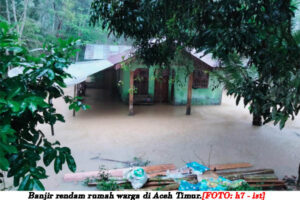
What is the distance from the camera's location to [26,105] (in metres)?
1.29

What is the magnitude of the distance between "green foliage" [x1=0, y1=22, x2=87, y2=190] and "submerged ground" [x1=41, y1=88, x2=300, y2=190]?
8.75ft

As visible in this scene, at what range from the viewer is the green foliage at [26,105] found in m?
1.30

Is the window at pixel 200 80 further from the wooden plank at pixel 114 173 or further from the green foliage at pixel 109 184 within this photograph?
the green foliage at pixel 109 184

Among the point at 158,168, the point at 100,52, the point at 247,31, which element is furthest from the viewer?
the point at 100,52

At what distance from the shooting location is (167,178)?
409 cm

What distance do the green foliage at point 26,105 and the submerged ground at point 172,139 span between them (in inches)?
105

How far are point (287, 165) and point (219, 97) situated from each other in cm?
601

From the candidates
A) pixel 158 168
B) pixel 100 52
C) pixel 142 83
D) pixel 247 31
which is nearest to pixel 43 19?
pixel 100 52

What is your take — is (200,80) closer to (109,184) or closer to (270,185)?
(270,185)

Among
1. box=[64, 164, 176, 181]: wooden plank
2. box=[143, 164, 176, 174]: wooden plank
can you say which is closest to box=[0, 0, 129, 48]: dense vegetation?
box=[64, 164, 176, 181]: wooden plank

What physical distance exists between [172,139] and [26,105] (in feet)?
18.3

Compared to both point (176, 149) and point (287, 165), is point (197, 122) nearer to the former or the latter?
point (176, 149)

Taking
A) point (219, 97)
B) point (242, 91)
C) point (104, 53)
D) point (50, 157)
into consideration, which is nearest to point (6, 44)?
point (50, 157)

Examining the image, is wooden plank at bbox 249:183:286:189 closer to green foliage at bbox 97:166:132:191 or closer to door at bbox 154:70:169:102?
green foliage at bbox 97:166:132:191
